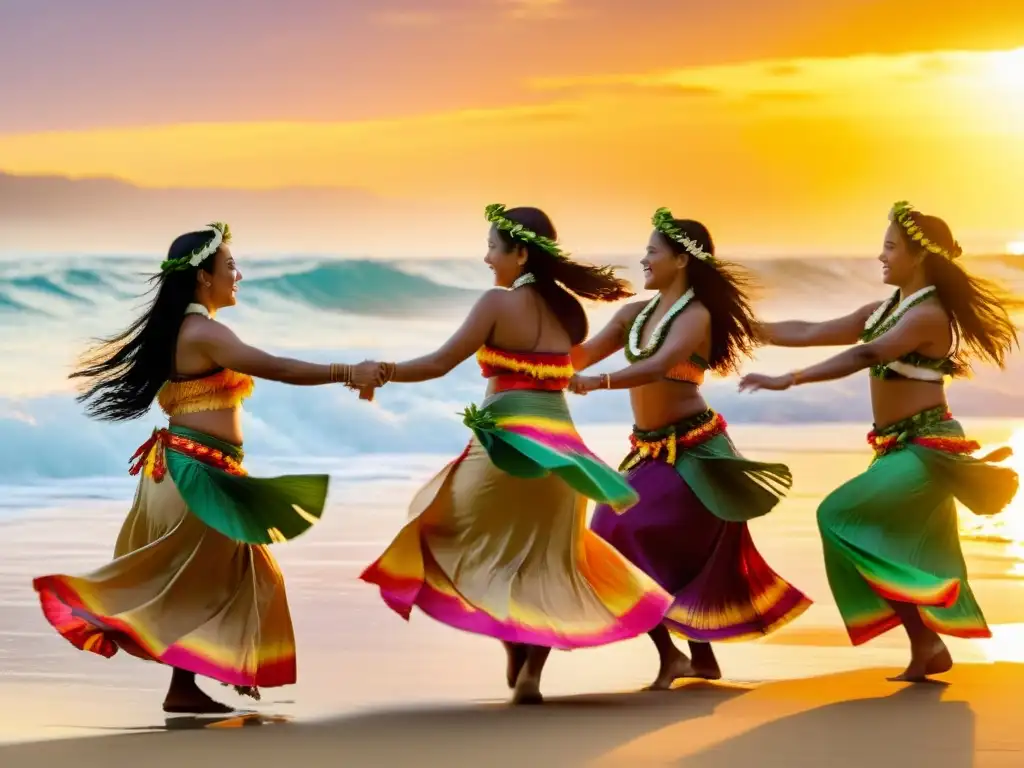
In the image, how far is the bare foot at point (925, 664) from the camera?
7.44 meters

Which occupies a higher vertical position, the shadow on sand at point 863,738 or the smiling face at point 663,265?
the smiling face at point 663,265

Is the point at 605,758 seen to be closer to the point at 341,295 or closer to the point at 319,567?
the point at 319,567

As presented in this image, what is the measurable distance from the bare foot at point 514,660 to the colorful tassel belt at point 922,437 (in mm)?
1683

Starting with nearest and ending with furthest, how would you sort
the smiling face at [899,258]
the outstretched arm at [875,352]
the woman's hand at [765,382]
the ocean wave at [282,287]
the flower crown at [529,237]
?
1. the flower crown at [529,237]
2. the woman's hand at [765,382]
3. the outstretched arm at [875,352]
4. the smiling face at [899,258]
5. the ocean wave at [282,287]

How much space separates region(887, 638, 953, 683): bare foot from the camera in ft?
24.4

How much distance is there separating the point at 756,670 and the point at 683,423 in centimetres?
109

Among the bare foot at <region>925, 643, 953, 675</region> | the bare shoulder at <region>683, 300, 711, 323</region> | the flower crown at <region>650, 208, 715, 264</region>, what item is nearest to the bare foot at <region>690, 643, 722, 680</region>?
the bare foot at <region>925, 643, 953, 675</region>

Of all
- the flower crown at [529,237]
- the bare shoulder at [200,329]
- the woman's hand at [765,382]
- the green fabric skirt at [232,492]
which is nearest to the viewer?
the green fabric skirt at [232,492]

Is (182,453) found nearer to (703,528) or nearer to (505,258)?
(505,258)

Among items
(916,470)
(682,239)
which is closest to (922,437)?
(916,470)

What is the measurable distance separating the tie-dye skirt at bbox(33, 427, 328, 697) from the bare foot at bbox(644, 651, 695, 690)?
1553mm

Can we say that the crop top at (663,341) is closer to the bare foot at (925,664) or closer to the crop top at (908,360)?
the crop top at (908,360)

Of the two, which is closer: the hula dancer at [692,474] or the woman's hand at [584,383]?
the woman's hand at [584,383]

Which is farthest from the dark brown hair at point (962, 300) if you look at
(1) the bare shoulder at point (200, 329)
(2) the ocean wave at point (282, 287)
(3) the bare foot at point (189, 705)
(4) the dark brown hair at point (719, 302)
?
(2) the ocean wave at point (282, 287)
